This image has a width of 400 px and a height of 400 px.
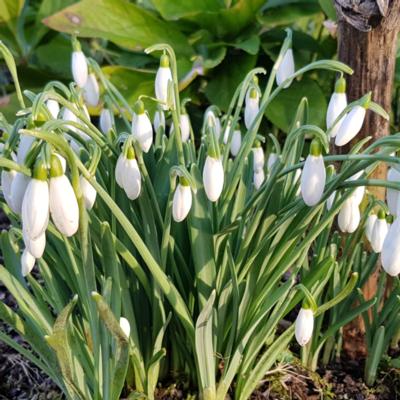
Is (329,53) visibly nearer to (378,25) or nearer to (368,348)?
(378,25)

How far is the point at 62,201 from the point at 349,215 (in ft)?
2.27

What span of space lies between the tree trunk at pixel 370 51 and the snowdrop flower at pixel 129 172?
2.36 feet

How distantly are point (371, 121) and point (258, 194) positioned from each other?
52 centimetres

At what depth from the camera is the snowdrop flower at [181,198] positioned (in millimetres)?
1268

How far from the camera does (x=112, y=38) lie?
2850 millimetres

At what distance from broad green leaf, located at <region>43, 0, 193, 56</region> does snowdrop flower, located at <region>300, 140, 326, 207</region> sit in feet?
6.05

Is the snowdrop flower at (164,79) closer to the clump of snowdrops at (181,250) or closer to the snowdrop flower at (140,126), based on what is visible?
the clump of snowdrops at (181,250)

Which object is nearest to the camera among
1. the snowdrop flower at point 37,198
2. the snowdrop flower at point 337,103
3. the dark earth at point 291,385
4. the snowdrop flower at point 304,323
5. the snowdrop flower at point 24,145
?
the snowdrop flower at point 37,198

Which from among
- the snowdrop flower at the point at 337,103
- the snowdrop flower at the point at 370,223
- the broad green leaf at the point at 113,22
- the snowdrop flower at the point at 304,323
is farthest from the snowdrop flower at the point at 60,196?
the broad green leaf at the point at 113,22

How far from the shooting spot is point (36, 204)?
3.38 ft

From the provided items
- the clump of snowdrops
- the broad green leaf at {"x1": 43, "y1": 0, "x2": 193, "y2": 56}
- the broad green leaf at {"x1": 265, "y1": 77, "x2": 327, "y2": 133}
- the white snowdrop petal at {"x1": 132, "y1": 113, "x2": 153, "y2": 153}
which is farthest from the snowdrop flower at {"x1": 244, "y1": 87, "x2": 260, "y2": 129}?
the broad green leaf at {"x1": 43, "y1": 0, "x2": 193, "y2": 56}

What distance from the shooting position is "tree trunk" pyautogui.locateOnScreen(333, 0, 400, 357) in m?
1.58

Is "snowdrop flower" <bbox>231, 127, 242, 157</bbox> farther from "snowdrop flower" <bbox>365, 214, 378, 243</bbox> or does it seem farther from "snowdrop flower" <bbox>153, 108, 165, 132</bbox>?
Result: "snowdrop flower" <bbox>365, 214, 378, 243</bbox>

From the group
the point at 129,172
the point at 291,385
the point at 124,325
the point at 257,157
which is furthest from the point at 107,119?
the point at 291,385
